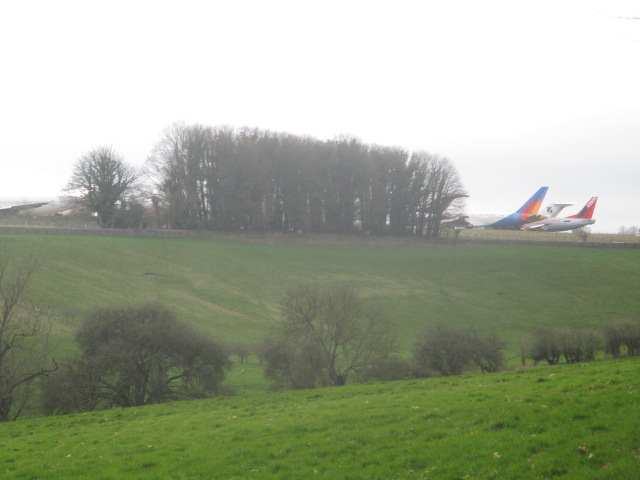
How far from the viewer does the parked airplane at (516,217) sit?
364ft

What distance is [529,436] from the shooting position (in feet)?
30.0

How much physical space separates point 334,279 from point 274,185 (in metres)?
24.9

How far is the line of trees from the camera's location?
69.5 meters

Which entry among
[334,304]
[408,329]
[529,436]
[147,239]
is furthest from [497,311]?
[529,436]

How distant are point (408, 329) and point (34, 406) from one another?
88.1 feet

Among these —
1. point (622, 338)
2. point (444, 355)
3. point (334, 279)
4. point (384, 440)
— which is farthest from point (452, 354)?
point (334, 279)

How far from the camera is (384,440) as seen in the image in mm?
10703

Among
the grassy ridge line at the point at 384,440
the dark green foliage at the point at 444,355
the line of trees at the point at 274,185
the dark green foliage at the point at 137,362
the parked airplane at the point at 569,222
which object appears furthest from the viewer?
the parked airplane at the point at 569,222

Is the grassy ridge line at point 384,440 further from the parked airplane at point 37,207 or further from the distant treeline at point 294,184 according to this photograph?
the parked airplane at point 37,207

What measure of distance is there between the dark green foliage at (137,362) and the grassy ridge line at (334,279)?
10574mm

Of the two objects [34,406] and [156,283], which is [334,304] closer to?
[34,406]

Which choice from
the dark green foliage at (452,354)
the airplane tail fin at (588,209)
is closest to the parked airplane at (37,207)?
the dark green foliage at (452,354)

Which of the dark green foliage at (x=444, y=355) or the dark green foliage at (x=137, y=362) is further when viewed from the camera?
the dark green foliage at (x=444, y=355)

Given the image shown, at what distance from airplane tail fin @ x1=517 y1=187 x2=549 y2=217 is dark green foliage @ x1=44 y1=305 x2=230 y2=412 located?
100 m
